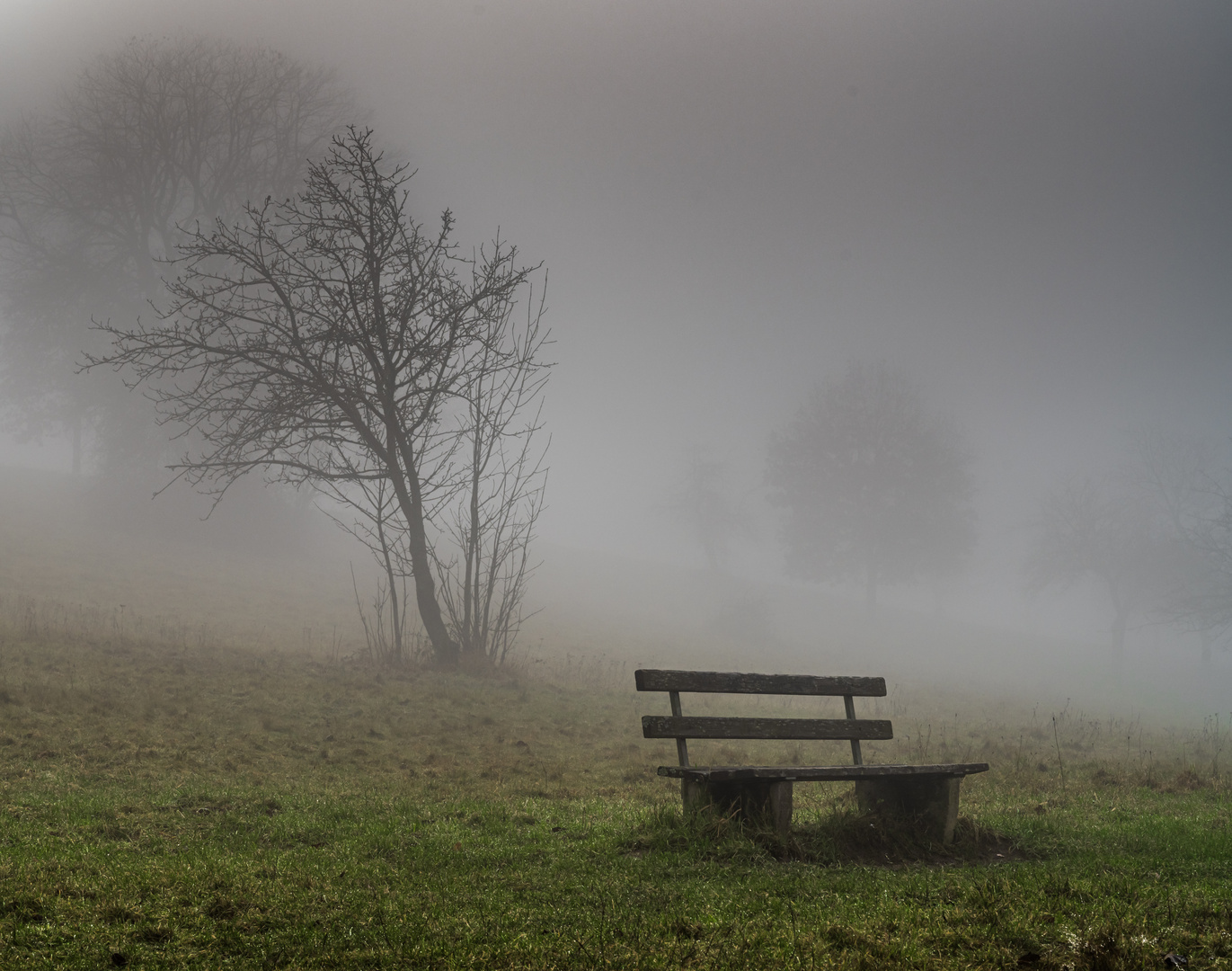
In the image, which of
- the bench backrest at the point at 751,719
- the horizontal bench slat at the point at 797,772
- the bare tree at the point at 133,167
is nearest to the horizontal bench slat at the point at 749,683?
the bench backrest at the point at 751,719

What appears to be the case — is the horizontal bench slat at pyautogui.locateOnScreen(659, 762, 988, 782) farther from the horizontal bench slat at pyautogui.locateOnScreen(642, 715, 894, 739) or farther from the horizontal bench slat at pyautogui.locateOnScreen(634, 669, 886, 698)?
the horizontal bench slat at pyautogui.locateOnScreen(634, 669, 886, 698)

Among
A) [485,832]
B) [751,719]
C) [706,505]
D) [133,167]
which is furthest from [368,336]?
[706,505]

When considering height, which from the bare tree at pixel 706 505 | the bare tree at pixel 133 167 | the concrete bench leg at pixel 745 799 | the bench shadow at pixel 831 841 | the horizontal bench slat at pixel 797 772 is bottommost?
the bench shadow at pixel 831 841

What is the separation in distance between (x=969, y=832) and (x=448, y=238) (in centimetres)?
1665

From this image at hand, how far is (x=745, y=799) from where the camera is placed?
22.5 ft

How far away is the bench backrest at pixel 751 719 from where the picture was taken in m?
6.81

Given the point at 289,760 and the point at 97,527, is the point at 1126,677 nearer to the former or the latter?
the point at 289,760

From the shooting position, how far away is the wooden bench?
6.55 metres

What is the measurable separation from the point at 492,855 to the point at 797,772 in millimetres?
2491

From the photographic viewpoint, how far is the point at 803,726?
748 cm

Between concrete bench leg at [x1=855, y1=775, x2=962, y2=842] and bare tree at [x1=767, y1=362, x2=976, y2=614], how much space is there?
46.2m

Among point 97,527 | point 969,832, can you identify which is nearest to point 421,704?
point 969,832

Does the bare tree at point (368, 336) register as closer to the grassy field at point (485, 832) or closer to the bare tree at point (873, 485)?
the grassy field at point (485, 832)

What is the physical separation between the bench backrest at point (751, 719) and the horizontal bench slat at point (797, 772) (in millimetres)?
334
